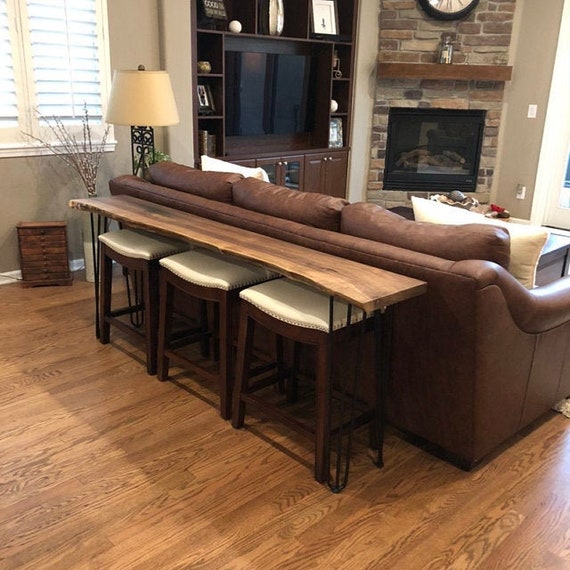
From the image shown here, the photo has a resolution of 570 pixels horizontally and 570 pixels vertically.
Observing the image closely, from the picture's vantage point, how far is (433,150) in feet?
21.8

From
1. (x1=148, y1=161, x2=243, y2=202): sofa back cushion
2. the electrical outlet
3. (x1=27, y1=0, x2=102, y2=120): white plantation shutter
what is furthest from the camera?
the electrical outlet

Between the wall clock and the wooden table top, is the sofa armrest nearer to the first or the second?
the wooden table top

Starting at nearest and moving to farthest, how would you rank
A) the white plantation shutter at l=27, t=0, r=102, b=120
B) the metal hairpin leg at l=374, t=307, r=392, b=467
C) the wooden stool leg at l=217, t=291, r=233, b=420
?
the metal hairpin leg at l=374, t=307, r=392, b=467
the wooden stool leg at l=217, t=291, r=233, b=420
the white plantation shutter at l=27, t=0, r=102, b=120

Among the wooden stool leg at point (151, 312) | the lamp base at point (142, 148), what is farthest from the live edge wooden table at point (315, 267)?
the lamp base at point (142, 148)

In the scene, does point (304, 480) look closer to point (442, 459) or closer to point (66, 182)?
point (442, 459)

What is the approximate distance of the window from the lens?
3.93 m

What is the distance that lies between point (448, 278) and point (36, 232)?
303cm

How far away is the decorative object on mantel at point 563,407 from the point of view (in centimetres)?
280

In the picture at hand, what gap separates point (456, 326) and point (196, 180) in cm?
168

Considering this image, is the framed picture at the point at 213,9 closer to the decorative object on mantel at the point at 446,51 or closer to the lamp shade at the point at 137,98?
the lamp shade at the point at 137,98

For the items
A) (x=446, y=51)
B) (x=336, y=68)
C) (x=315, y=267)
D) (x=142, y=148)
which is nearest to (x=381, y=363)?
(x=315, y=267)

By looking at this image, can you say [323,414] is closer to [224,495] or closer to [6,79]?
[224,495]

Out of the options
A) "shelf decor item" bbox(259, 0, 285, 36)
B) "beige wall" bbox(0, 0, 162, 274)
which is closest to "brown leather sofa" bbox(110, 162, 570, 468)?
"beige wall" bbox(0, 0, 162, 274)

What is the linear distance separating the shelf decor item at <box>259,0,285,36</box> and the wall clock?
5.11 ft
